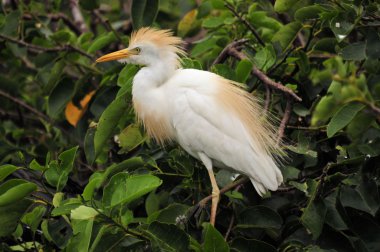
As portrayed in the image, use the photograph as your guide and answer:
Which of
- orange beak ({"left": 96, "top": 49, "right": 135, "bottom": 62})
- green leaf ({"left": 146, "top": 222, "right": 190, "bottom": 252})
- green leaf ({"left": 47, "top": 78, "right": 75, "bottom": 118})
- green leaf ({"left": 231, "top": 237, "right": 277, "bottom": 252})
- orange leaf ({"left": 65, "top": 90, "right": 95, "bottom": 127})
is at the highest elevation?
orange beak ({"left": 96, "top": 49, "right": 135, "bottom": 62})

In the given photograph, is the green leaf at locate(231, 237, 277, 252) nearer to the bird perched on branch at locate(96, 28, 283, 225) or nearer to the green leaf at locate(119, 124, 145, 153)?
the bird perched on branch at locate(96, 28, 283, 225)

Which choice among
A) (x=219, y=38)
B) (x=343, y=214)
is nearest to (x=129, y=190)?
(x=343, y=214)

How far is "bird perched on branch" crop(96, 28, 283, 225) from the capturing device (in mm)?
2766

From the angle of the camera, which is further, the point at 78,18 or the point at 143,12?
the point at 78,18

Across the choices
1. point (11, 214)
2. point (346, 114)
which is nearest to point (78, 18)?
point (11, 214)

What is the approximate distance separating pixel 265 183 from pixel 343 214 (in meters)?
0.31

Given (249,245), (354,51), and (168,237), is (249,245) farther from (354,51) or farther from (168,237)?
(354,51)

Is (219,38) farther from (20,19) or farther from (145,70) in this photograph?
(20,19)

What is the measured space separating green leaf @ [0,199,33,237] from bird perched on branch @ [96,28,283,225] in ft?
2.19

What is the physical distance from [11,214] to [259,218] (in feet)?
2.77

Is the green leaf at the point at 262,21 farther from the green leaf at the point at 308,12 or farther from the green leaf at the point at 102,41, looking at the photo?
the green leaf at the point at 102,41

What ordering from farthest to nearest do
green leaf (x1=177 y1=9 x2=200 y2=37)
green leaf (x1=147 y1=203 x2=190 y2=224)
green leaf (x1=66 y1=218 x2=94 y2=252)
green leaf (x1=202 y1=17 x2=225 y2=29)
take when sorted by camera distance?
green leaf (x1=177 y1=9 x2=200 y2=37) → green leaf (x1=202 y1=17 x2=225 y2=29) → green leaf (x1=147 y1=203 x2=190 y2=224) → green leaf (x1=66 y1=218 x2=94 y2=252)

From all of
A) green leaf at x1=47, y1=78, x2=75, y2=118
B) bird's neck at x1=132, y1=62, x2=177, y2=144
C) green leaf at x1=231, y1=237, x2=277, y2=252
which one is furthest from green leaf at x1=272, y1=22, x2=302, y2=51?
green leaf at x1=47, y1=78, x2=75, y2=118

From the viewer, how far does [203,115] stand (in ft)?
9.18
